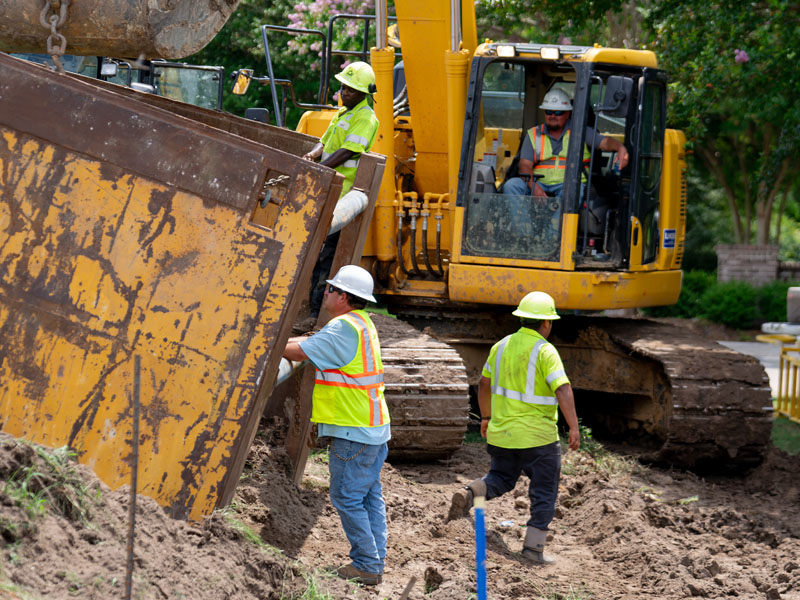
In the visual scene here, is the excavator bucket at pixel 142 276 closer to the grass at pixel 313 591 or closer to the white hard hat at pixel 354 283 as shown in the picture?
the grass at pixel 313 591

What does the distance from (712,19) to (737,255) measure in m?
11.2

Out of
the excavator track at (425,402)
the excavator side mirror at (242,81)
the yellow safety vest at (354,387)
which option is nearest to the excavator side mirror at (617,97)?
the excavator track at (425,402)

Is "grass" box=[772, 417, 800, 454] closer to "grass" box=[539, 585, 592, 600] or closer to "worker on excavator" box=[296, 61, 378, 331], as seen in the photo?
"grass" box=[539, 585, 592, 600]

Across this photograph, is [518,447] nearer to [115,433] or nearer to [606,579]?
[606,579]

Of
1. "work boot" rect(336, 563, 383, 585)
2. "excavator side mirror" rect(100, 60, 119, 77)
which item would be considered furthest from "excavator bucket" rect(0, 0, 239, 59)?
"excavator side mirror" rect(100, 60, 119, 77)

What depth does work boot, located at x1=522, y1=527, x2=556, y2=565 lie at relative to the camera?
6402 millimetres

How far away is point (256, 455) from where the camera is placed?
20.4ft

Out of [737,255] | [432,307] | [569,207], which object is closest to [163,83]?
[432,307]

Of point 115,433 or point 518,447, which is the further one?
point 518,447

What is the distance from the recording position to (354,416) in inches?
201

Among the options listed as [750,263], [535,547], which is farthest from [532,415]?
[750,263]

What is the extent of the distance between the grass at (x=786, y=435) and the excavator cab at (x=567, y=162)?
250 centimetres

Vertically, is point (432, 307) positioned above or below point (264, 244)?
below

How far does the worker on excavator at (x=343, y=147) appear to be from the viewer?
6.69m
